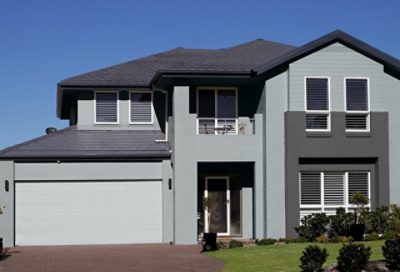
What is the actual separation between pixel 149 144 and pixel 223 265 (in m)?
10.0

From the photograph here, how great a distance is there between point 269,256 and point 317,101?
8.26 meters

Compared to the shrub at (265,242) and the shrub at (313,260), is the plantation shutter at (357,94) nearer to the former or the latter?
the shrub at (265,242)

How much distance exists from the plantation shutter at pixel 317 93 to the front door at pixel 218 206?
14.8ft

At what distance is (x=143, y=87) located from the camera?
3181 centimetres

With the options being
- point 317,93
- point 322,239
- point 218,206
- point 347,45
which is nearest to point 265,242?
point 322,239

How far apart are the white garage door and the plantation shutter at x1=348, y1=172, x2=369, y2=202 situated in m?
7.02

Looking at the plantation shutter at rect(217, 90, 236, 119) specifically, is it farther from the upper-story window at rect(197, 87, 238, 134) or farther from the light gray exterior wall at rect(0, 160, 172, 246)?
the light gray exterior wall at rect(0, 160, 172, 246)

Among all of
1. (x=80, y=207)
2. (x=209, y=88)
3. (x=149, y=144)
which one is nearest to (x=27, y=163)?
(x=80, y=207)

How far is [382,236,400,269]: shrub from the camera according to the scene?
1772cm

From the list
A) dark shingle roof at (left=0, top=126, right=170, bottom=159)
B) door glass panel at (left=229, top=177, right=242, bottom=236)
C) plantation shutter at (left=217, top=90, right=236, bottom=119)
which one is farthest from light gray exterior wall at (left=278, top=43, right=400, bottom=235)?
dark shingle roof at (left=0, top=126, right=170, bottom=159)

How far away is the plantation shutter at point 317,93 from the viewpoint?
93.6 feet

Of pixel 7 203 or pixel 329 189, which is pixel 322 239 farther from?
pixel 7 203

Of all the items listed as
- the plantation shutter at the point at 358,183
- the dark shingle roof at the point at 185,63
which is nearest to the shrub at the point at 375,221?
the plantation shutter at the point at 358,183

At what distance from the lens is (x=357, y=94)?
28.9 metres
